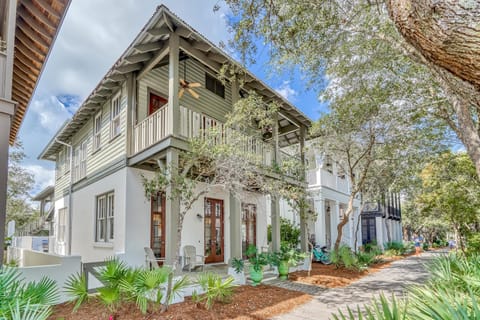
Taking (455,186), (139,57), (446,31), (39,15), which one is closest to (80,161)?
(139,57)

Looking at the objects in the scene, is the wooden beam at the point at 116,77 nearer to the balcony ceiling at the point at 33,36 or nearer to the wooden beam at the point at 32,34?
the balcony ceiling at the point at 33,36

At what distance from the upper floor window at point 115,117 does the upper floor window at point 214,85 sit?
3.28 metres

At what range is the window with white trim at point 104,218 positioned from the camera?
10828 millimetres

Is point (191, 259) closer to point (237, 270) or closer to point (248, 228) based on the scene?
point (237, 270)

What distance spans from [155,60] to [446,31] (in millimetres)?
8201

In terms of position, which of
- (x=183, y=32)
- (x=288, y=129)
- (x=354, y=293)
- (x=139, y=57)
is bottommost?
(x=354, y=293)

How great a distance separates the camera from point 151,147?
878 centimetres

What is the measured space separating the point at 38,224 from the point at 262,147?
21.7 m

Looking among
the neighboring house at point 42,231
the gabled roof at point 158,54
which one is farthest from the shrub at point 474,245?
the neighboring house at point 42,231

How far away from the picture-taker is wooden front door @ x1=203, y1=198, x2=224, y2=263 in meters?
11.9

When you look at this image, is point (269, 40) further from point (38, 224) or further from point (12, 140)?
point (38, 224)

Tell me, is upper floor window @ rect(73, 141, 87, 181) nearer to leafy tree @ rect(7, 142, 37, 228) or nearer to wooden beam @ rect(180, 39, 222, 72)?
leafy tree @ rect(7, 142, 37, 228)

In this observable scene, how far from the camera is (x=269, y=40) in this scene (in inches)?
275

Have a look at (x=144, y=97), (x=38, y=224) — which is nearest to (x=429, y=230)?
(x=144, y=97)
